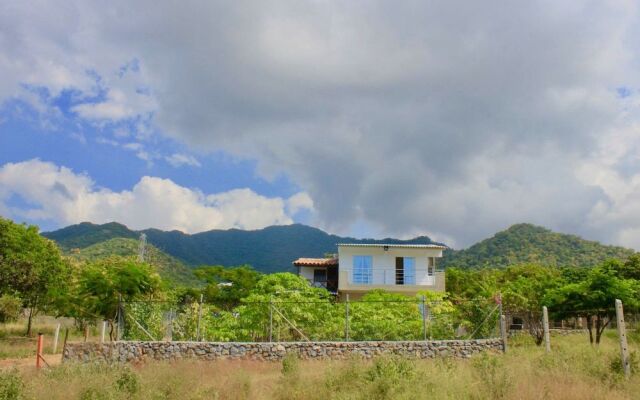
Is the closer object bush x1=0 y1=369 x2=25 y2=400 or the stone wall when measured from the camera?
bush x1=0 y1=369 x2=25 y2=400

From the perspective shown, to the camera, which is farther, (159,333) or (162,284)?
(162,284)

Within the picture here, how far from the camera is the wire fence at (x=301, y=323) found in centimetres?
1880

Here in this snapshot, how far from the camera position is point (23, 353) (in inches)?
910

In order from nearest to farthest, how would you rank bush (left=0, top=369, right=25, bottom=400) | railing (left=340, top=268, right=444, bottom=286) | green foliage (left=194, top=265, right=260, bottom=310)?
bush (left=0, top=369, right=25, bottom=400) < green foliage (left=194, top=265, right=260, bottom=310) < railing (left=340, top=268, right=444, bottom=286)

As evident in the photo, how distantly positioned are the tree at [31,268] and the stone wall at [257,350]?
1265 centimetres

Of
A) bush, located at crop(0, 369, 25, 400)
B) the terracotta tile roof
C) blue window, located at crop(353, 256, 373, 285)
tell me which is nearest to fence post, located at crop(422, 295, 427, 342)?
bush, located at crop(0, 369, 25, 400)

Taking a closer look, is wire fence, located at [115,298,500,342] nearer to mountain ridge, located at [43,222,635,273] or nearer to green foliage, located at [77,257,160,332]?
green foliage, located at [77,257,160,332]

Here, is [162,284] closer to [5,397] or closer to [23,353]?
[23,353]

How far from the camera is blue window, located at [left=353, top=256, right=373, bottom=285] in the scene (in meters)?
33.7

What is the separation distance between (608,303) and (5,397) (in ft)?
73.1

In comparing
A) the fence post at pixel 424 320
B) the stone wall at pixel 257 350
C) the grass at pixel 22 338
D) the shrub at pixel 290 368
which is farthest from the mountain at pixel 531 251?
the shrub at pixel 290 368

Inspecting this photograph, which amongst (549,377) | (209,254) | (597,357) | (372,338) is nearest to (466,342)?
(372,338)

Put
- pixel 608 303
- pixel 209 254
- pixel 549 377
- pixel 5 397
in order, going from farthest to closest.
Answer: pixel 209 254, pixel 608 303, pixel 549 377, pixel 5 397

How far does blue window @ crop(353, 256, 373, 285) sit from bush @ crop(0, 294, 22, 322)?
66.9 feet
